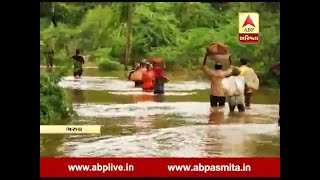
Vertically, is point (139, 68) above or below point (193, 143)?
above

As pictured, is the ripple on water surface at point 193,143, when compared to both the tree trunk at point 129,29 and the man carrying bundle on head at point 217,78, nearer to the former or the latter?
the man carrying bundle on head at point 217,78

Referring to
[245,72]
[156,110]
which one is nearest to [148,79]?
[156,110]

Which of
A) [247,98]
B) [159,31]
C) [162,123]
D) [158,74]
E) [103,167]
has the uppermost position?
[159,31]

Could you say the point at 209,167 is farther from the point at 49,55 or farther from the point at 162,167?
the point at 49,55

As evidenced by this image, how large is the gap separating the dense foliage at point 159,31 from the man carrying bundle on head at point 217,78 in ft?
0.14

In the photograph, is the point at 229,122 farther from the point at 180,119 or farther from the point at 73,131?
the point at 73,131

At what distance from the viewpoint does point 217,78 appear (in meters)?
2.78

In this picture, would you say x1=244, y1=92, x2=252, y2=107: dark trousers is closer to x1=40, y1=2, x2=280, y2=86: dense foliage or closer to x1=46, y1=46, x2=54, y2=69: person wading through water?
x1=40, y1=2, x2=280, y2=86: dense foliage

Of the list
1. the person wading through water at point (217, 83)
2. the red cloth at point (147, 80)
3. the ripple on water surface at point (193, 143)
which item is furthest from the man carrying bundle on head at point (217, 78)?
the red cloth at point (147, 80)

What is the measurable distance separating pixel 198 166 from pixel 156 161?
0.17 m

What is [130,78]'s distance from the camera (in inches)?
110

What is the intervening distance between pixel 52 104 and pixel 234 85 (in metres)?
0.77

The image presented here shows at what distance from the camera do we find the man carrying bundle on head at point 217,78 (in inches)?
109
